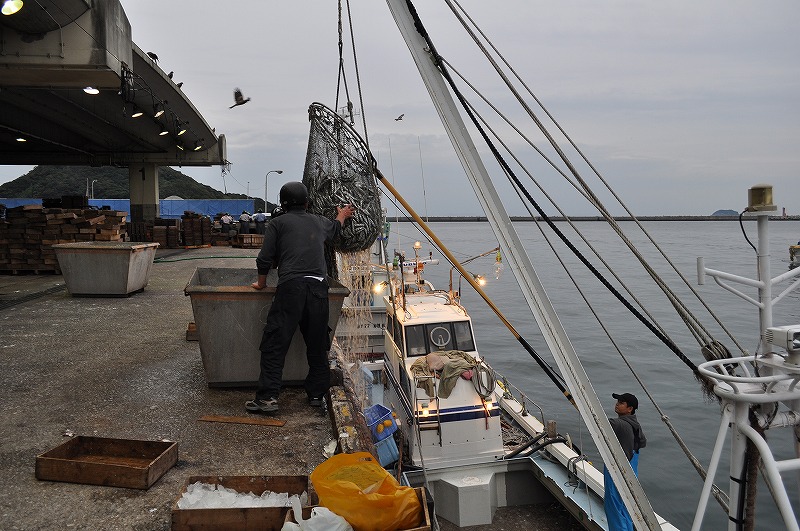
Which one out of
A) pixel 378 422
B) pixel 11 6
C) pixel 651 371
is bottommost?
pixel 651 371

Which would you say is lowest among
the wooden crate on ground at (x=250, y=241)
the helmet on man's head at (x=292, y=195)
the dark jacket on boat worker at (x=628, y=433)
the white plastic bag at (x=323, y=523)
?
the dark jacket on boat worker at (x=628, y=433)

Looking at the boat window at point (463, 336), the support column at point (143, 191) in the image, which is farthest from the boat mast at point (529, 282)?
the support column at point (143, 191)

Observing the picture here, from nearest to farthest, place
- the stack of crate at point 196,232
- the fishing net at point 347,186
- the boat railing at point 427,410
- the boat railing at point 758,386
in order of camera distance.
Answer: the boat railing at point 758,386 → the fishing net at point 347,186 → the boat railing at point 427,410 → the stack of crate at point 196,232

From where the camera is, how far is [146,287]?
1109 cm

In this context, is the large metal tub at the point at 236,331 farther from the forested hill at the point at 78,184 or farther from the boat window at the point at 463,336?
the forested hill at the point at 78,184

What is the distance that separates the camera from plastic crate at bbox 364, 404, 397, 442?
8508 millimetres

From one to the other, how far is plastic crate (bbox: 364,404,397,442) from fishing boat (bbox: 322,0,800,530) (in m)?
0.73

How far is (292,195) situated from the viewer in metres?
4.86

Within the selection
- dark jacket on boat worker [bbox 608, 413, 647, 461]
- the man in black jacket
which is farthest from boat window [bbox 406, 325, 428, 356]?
the man in black jacket

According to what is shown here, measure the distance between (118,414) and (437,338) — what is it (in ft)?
29.0

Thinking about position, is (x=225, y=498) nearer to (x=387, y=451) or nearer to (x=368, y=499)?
(x=368, y=499)

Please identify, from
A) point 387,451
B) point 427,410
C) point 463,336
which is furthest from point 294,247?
point 463,336

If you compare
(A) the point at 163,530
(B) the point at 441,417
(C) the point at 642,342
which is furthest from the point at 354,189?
(C) the point at 642,342

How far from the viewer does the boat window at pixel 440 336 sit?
42.3ft
